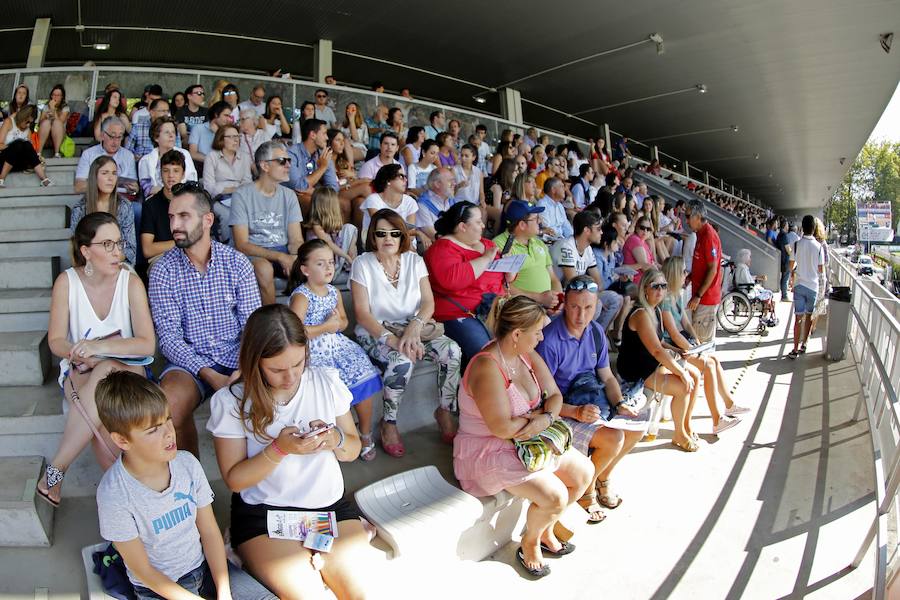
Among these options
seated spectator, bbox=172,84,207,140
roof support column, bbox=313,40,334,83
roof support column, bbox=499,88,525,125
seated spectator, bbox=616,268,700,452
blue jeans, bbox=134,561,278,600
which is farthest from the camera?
roof support column, bbox=499,88,525,125

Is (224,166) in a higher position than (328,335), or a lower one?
higher

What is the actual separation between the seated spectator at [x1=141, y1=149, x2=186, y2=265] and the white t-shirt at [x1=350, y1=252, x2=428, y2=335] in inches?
48.6

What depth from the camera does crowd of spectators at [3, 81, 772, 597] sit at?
6.75 ft

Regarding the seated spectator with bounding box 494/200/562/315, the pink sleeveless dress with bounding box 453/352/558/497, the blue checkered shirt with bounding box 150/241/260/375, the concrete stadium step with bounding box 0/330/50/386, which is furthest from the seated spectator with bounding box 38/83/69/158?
the pink sleeveless dress with bounding box 453/352/558/497

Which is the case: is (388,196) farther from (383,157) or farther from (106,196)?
(106,196)

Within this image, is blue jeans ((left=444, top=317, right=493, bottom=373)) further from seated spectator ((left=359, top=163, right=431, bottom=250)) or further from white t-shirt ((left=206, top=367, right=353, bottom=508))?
white t-shirt ((left=206, top=367, right=353, bottom=508))

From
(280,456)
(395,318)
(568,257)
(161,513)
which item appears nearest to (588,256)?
(568,257)

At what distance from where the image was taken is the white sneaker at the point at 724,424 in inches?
178

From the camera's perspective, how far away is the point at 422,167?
6.59 meters

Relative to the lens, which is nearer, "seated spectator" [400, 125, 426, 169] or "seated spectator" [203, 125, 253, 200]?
"seated spectator" [203, 125, 253, 200]

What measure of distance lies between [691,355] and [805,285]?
321 cm

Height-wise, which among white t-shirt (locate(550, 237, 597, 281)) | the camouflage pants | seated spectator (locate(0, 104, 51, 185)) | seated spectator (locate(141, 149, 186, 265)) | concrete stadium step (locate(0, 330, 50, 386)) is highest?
seated spectator (locate(0, 104, 51, 185))

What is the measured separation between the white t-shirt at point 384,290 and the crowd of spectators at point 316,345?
0.01 metres

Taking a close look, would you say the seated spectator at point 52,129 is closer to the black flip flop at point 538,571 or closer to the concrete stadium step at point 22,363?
the concrete stadium step at point 22,363
